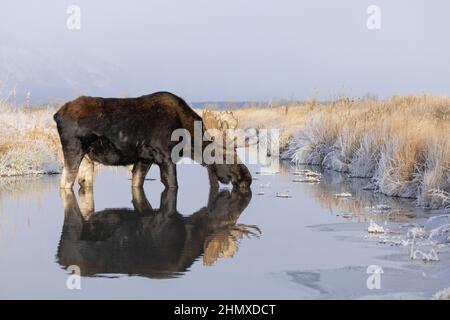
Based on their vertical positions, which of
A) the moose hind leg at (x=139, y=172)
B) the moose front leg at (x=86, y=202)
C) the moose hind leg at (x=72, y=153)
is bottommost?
the moose front leg at (x=86, y=202)

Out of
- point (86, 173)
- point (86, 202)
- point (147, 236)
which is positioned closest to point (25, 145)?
point (86, 173)

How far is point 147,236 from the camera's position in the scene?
10.8 meters

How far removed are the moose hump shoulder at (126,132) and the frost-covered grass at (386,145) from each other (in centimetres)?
307

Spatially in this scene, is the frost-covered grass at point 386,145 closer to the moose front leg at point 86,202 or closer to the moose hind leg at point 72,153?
the moose front leg at point 86,202

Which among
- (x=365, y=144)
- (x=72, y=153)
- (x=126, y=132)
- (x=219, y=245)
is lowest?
(x=219, y=245)

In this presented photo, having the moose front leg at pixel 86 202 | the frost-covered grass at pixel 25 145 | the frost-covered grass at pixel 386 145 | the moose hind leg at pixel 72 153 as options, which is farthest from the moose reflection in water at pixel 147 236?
the frost-covered grass at pixel 25 145

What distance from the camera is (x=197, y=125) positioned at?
15820mm

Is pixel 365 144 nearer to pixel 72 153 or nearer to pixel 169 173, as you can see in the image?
pixel 169 173

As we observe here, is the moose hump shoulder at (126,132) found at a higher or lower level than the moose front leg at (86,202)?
higher

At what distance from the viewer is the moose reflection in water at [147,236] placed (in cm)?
897

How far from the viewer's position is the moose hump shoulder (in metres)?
15.6

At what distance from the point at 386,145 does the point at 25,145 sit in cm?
919

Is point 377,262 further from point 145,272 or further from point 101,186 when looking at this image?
point 101,186
